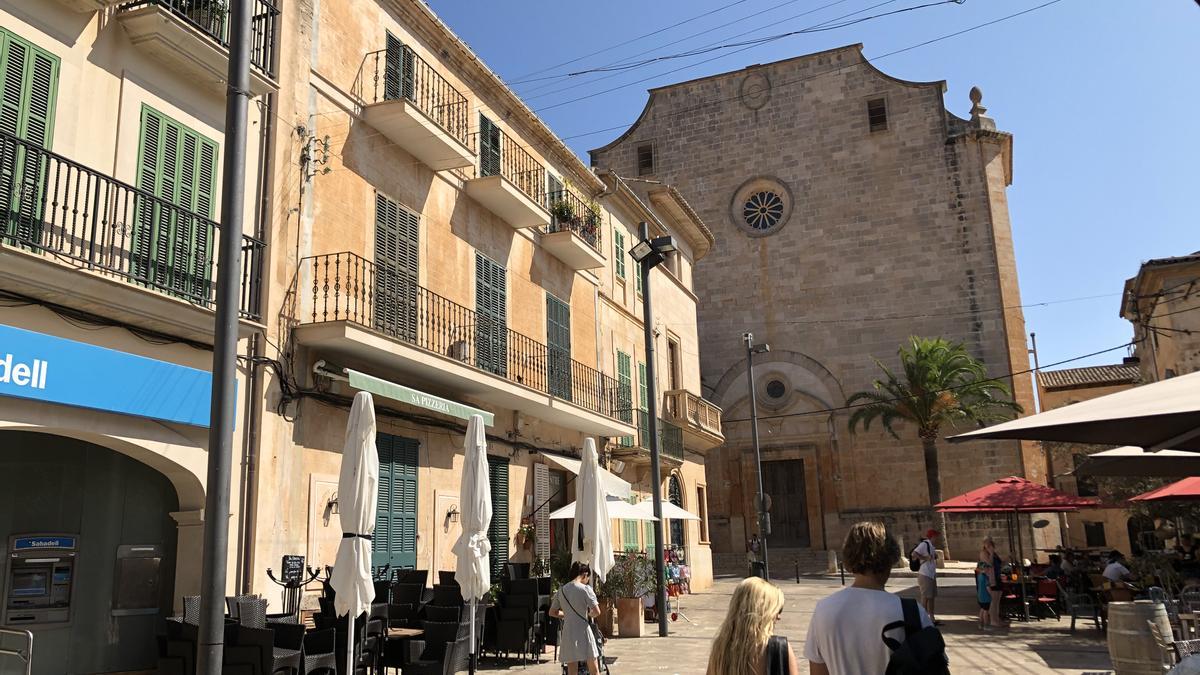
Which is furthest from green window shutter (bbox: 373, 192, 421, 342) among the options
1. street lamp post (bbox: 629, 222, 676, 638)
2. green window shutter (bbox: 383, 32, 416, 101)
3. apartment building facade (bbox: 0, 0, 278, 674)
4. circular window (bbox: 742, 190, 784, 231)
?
circular window (bbox: 742, 190, 784, 231)

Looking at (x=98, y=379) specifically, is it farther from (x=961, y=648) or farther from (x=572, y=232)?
(x=961, y=648)

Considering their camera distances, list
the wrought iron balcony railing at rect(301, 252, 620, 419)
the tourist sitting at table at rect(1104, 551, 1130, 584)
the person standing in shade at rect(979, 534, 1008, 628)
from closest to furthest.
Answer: the wrought iron balcony railing at rect(301, 252, 620, 419) < the tourist sitting at table at rect(1104, 551, 1130, 584) < the person standing in shade at rect(979, 534, 1008, 628)

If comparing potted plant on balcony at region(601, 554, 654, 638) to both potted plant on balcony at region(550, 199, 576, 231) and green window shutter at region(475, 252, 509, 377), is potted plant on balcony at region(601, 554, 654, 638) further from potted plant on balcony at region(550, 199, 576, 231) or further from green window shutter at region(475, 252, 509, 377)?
potted plant on balcony at region(550, 199, 576, 231)

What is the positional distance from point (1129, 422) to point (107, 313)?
899 centimetres

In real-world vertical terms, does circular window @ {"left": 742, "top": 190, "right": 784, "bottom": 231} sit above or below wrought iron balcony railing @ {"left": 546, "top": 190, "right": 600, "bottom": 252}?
above

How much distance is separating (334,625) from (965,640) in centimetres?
968

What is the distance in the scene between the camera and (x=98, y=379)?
345 inches

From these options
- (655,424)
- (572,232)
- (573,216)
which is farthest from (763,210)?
(655,424)

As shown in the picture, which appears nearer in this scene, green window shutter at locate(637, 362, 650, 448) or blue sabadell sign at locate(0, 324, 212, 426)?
blue sabadell sign at locate(0, 324, 212, 426)

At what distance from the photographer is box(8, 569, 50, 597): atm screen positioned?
898cm

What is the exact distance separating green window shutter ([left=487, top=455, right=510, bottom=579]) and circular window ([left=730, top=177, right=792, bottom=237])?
25.5 metres

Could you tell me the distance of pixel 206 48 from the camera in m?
10.2

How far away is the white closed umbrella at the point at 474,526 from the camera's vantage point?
10188 mm

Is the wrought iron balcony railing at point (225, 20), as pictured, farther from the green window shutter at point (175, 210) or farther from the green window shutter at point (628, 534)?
the green window shutter at point (628, 534)
